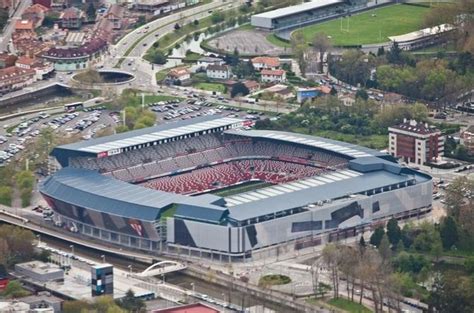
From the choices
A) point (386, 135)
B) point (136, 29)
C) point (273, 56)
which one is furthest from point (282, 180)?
point (136, 29)

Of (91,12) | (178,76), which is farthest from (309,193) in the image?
(91,12)

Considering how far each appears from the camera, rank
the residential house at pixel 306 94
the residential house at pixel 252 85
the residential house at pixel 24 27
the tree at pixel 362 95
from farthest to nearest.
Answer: the residential house at pixel 24 27, the residential house at pixel 252 85, the residential house at pixel 306 94, the tree at pixel 362 95

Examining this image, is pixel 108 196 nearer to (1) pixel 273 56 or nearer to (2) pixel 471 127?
(2) pixel 471 127

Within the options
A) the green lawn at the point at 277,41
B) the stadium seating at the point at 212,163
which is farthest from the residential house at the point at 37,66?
the stadium seating at the point at 212,163

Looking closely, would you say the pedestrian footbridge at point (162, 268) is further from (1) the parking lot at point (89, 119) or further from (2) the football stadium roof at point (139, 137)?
(1) the parking lot at point (89, 119)

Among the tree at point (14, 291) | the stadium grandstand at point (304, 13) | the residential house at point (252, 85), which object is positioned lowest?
A: the tree at point (14, 291)

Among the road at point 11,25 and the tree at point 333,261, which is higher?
the road at point 11,25

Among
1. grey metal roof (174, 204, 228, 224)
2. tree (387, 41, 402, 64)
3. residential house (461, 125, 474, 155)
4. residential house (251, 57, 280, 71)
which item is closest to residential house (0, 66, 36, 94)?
residential house (251, 57, 280, 71)
